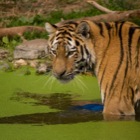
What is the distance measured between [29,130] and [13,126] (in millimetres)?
235

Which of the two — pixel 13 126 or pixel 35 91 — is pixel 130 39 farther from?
pixel 35 91

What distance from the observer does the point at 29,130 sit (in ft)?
17.9

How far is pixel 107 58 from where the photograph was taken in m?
5.97

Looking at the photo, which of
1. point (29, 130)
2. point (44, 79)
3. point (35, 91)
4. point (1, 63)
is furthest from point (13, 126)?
point (1, 63)

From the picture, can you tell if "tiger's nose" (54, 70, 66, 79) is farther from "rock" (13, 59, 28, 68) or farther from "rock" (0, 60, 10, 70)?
"rock" (13, 59, 28, 68)

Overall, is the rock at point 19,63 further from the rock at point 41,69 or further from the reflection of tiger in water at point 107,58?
the reflection of tiger in water at point 107,58

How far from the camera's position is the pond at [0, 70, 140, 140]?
208 inches

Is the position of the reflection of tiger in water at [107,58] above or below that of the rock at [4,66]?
above

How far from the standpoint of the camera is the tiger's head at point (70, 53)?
5.96m

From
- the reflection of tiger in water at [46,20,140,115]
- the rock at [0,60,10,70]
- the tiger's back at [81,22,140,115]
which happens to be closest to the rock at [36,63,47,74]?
the rock at [0,60,10,70]

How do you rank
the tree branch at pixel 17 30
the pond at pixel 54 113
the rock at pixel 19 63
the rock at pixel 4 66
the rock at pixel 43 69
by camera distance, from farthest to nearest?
1. the tree branch at pixel 17 30
2. the rock at pixel 19 63
3. the rock at pixel 4 66
4. the rock at pixel 43 69
5. the pond at pixel 54 113

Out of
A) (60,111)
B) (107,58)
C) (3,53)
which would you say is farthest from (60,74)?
(3,53)

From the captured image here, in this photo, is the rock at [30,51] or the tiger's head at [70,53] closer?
the tiger's head at [70,53]

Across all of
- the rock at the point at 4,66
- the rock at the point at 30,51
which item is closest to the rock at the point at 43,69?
the rock at the point at 4,66
